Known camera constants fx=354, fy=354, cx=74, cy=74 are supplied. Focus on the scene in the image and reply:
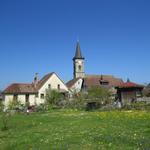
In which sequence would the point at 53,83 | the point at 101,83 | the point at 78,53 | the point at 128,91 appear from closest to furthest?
the point at 128,91 < the point at 53,83 < the point at 101,83 < the point at 78,53

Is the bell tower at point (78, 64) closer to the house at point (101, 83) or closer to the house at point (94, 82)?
the house at point (101, 83)

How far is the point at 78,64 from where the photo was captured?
12900 cm

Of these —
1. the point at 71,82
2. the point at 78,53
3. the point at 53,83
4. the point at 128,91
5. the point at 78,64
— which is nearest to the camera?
the point at 128,91

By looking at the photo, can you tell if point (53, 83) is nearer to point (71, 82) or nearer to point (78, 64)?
point (71, 82)

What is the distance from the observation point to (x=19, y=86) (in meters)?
82.5

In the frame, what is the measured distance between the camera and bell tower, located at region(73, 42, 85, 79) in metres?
128

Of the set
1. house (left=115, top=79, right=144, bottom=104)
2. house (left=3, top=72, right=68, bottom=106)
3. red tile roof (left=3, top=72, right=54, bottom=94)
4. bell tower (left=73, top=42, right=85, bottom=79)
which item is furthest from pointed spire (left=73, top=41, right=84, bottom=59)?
house (left=115, top=79, right=144, bottom=104)

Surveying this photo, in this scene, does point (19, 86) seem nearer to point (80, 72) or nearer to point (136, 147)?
point (80, 72)

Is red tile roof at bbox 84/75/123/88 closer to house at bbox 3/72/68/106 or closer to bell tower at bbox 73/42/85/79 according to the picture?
house at bbox 3/72/68/106

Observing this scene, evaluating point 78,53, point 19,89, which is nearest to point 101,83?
point 19,89

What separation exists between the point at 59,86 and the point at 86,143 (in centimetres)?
7105

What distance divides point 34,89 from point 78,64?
46.9m

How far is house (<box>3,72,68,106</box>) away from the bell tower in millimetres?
40146

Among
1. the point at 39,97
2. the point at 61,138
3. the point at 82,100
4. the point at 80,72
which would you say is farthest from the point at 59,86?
the point at 61,138
